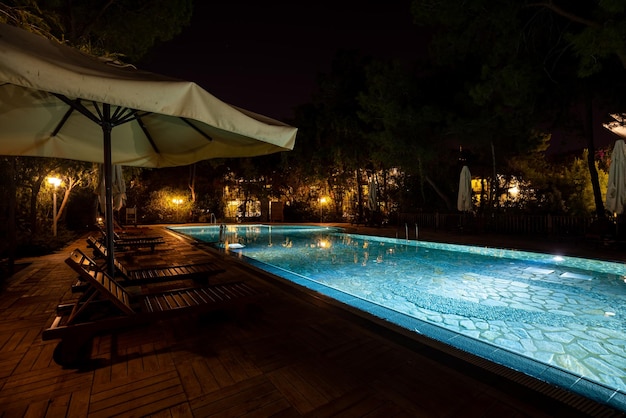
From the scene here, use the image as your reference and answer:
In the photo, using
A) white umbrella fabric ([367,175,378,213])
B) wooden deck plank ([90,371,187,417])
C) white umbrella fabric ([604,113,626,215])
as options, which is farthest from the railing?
wooden deck plank ([90,371,187,417])

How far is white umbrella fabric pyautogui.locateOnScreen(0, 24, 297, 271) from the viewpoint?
5.16 feet

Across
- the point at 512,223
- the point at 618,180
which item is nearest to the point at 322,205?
the point at 512,223

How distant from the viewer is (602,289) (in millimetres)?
5168

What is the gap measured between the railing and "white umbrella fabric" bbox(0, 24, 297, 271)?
1002 cm

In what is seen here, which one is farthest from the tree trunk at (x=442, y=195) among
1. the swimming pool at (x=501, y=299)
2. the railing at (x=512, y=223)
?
the swimming pool at (x=501, y=299)

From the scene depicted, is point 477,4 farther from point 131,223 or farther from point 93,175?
point 131,223

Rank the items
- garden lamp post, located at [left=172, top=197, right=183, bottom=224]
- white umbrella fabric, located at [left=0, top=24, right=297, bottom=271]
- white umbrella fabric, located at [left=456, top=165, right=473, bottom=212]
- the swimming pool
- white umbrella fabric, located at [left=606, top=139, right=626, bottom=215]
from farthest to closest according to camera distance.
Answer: garden lamp post, located at [left=172, top=197, right=183, bottom=224], white umbrella fabric, located at [left=456, top=165, right=473, bottom=212], white umbrella fabric, located at [left=606, top=139, right=626, bottom=215], the swimming pool, white umbrella fabric, located at [left=0, top=24, right=297, bottom=271]

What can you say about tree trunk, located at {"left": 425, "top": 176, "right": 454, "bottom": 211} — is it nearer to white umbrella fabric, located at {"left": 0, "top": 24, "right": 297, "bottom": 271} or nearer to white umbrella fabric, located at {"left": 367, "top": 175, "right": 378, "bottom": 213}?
white umbrella fabric, located at {"left": 367, "top": 175, "right": 378, "bottom": 213}

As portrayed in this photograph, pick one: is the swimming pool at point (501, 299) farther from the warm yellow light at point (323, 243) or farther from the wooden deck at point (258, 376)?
the warm yellow light at point (323, 243)

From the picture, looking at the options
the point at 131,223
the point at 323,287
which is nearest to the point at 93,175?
the point at 131,223

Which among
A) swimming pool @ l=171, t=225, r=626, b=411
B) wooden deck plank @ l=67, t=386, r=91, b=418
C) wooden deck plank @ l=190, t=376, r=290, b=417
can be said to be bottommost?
swimming pool @ l=171, t=225, r=626, b=411

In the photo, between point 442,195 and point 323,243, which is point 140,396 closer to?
point 323,243

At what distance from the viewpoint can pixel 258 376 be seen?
7.02ft

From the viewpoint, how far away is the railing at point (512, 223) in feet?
33.1
